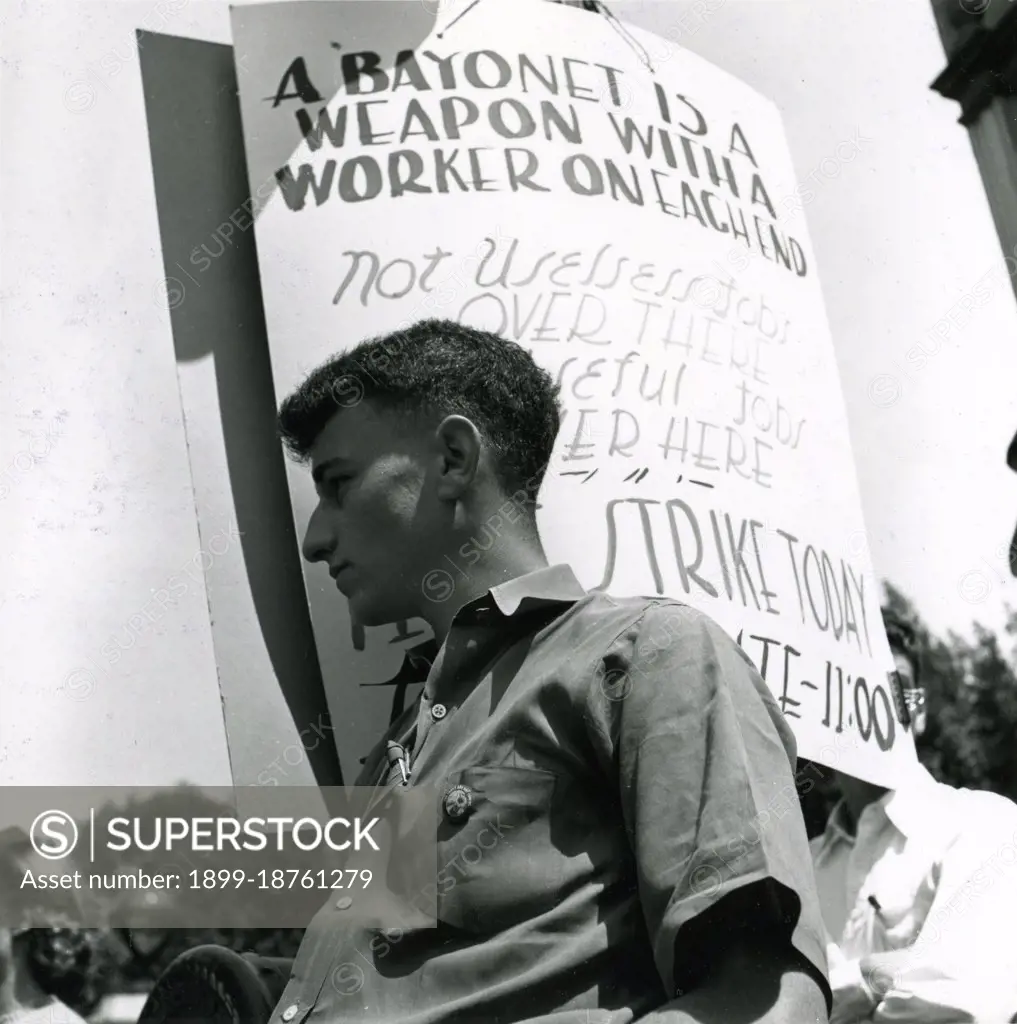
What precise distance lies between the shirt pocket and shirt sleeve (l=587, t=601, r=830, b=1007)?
0.28 feet

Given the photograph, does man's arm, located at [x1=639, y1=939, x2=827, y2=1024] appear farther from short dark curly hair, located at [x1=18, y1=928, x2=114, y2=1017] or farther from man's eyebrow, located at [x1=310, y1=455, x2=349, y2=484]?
short dark curly hair, located at [x1=18, y1=928, x2=114, y2=1017]

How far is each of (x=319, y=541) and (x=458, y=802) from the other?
1.68 feet

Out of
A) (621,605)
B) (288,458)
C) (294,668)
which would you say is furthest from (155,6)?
(621,605)

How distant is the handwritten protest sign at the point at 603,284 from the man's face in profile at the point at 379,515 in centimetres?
35

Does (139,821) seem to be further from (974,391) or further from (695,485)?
(974,391)

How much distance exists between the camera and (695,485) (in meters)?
2.46

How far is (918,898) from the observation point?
2344 mm

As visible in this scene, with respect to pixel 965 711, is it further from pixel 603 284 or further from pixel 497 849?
pixel 497 849

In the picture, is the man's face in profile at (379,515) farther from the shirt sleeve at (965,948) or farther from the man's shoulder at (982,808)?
the man's shoulder at (982,808)

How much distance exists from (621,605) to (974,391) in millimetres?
1235

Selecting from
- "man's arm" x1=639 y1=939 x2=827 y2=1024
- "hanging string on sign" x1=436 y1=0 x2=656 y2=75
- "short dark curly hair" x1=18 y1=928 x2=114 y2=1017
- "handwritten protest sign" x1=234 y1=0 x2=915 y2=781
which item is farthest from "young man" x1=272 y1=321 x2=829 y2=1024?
"hanging string on sign" x1=436 y1=0 x2=656 y2=75

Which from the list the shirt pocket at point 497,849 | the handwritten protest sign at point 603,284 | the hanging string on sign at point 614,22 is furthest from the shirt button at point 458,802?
the hanging string on sign at point 614,22

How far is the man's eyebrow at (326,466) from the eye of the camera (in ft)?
6.67

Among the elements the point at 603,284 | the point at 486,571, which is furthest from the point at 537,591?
the point at 603,284
